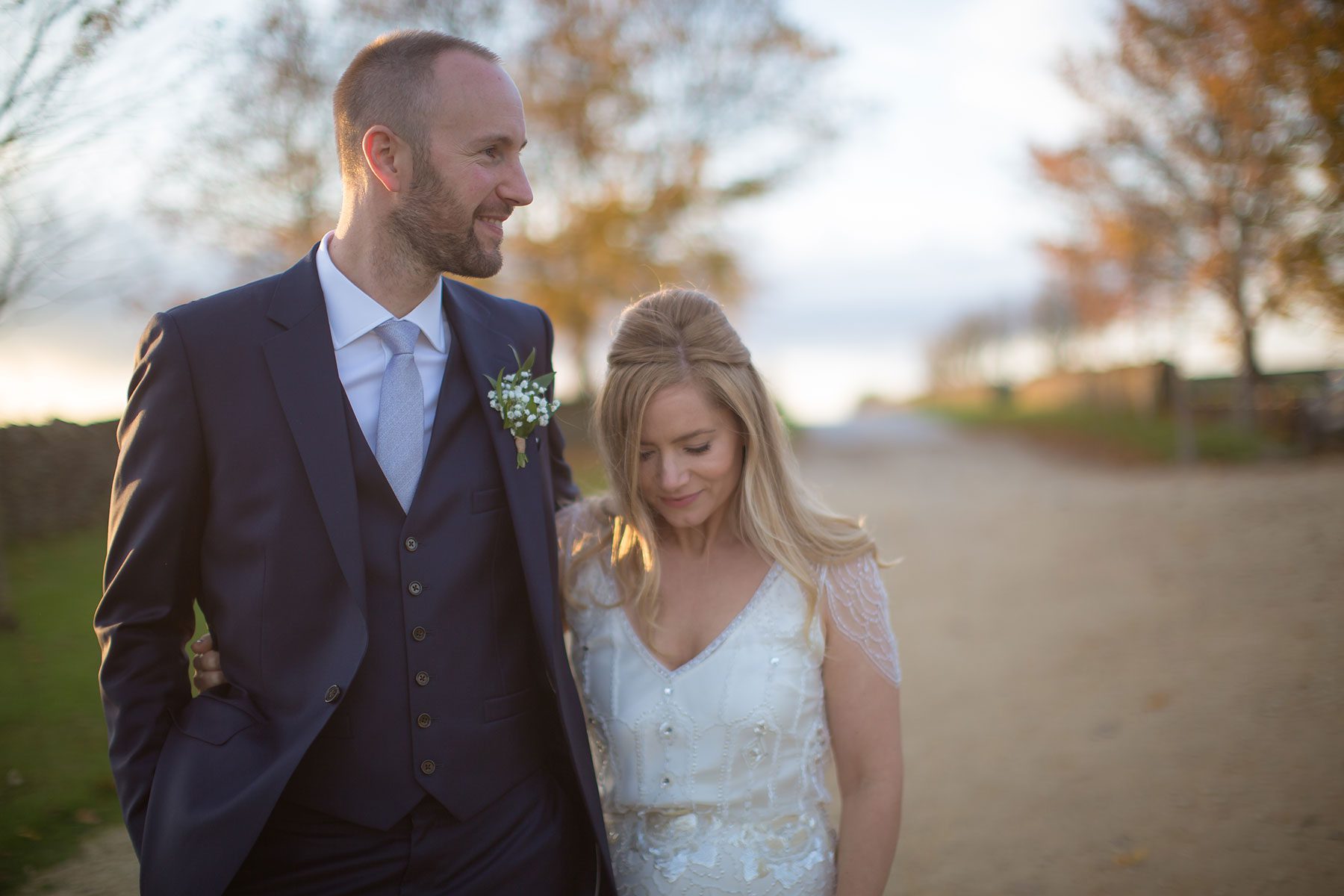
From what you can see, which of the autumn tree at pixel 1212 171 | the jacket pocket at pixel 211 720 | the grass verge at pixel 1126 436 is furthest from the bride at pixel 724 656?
the grass verge at pixel 1126 436

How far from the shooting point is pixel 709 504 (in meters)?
2.69

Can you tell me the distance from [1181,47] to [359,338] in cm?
1448

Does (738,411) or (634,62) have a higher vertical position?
(634,62)

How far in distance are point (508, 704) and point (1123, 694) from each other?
5.09 metres

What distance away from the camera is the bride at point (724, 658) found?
8.48 feet

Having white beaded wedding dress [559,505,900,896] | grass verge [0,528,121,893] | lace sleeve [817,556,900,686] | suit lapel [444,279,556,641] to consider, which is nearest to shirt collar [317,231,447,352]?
suit lapel [444,279,556,641]

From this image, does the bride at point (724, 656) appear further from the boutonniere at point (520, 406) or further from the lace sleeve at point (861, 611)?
the boutonniere at point (520, 406)

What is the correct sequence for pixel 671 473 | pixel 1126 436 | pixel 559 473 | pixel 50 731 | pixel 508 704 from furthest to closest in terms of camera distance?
1. pixel 1126 436
2. pixel 50 731
3. pixel 559 473
4. pixel 671 473
5. pixel 508 704

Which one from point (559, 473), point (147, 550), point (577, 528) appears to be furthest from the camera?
point (559, 473)

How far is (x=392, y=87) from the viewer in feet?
8.02

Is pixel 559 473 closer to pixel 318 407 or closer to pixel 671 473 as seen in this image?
pixel 671 473

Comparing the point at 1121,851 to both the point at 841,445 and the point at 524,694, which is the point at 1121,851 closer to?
the point at 524,694

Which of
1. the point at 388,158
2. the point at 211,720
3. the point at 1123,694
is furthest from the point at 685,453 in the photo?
the point at 1123,694

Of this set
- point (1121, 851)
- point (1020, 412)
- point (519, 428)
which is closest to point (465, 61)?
point (519, 428)
